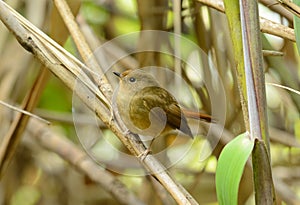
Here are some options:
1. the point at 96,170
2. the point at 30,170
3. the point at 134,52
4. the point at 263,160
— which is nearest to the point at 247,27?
the point at 263,160

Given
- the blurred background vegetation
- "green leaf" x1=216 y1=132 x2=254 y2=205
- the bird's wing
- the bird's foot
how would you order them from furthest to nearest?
the blurred background vegetation, the bird's wing, the bird's foot, "green leaf" x1=216 y1=132 x2=254 y2=205

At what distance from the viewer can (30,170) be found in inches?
72.7

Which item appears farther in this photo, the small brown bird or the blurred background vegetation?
the blurred background vegetation

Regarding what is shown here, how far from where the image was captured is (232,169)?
24.2 inches

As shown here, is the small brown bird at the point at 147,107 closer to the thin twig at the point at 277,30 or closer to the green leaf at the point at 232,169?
the thin twig at the point at 277,30

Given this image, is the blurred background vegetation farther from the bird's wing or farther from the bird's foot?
the bird's foot

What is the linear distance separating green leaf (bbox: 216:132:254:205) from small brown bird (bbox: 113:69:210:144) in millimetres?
437

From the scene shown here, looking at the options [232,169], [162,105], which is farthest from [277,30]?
[232,169]

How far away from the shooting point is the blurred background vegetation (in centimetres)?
131

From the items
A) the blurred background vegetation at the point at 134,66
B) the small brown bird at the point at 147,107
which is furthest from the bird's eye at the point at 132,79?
the blurred background vegetation at the point at 134,66

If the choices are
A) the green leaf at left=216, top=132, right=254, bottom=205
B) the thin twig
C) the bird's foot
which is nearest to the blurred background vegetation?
the thin twig

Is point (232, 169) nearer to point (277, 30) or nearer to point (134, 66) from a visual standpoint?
point (277, 30)

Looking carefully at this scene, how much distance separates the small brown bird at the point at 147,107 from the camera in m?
1.10

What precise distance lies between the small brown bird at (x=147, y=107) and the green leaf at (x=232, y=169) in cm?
44
